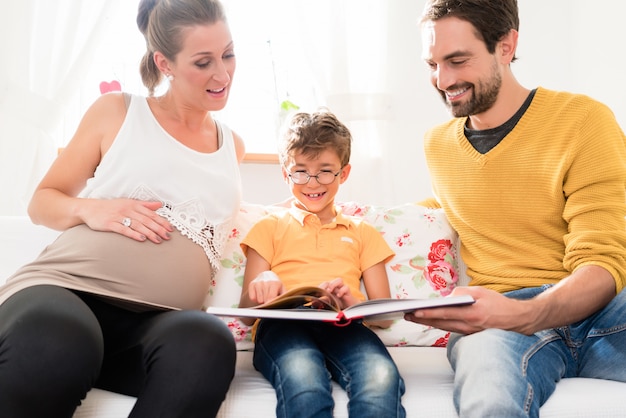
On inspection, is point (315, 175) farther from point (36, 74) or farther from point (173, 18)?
point (36, 74)

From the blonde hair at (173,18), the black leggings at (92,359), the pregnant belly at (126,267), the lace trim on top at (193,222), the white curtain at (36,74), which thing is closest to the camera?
the black leggings at (92,359)

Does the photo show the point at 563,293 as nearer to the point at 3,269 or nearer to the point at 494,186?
the point at 494,186

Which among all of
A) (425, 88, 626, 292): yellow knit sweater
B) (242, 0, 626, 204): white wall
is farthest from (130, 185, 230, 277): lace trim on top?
(242, 0, 626, 204): white wall

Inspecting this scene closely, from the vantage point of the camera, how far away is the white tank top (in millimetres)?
1608

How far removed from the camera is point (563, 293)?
1403 millimetres

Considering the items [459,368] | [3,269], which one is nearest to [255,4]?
[3,269]

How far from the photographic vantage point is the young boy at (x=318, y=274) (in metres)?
1.33

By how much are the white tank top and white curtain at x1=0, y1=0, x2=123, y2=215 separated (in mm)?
1093

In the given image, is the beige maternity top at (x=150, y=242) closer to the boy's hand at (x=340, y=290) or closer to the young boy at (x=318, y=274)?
the young boy at (x=318, y=274)

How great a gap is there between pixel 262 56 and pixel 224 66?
1446 mm

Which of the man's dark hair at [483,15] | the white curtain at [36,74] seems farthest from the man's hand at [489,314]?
the white curtain at [36,74]

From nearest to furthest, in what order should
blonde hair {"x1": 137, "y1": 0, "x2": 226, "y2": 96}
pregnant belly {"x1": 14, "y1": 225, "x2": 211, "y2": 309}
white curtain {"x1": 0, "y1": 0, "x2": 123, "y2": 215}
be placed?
pregnant belly {"x1": 14, "y1": 225, "x2": 211, "y2": 309}, blonde hair {"x1": 137, "y1": 0, "x2": 226, "y2": 96}, white curtain {"x1": 0, "y1": 0, "x2": 123, "y2": 215}

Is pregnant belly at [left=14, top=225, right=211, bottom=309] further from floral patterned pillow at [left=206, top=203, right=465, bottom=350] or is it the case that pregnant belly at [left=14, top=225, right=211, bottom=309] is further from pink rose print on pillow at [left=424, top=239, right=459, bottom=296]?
pink rose print on pillow at [left=424, top=239, right=459, bottom=296]

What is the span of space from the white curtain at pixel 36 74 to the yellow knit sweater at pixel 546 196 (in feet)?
5.50
